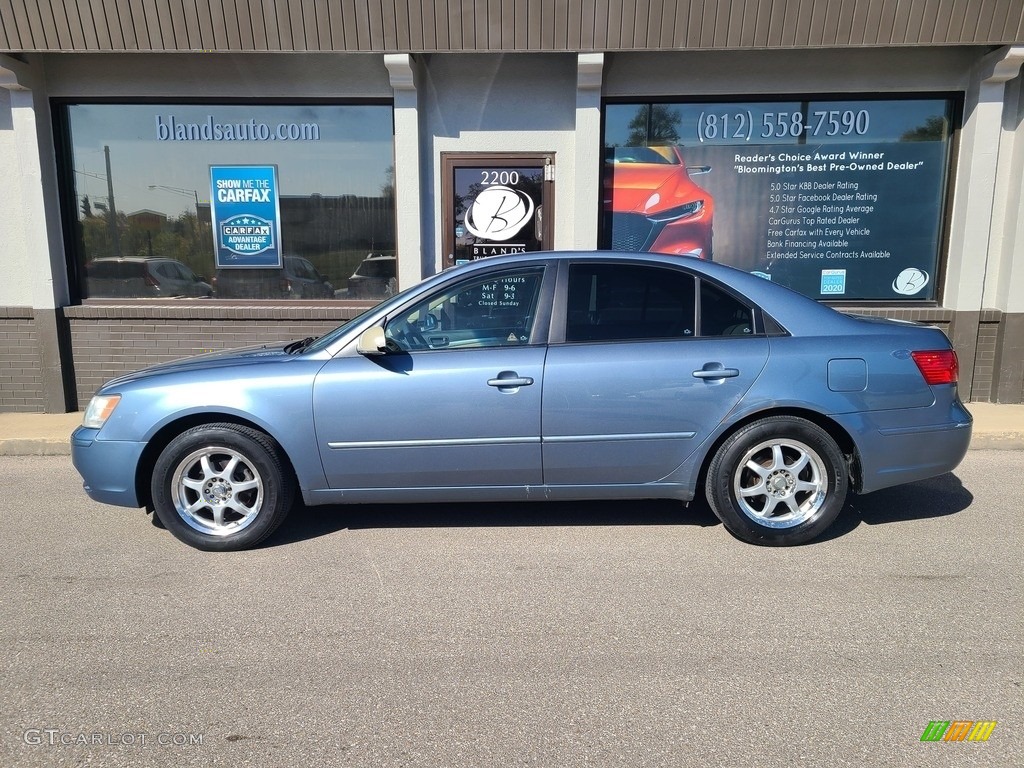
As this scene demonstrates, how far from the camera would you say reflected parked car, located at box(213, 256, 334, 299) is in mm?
8227

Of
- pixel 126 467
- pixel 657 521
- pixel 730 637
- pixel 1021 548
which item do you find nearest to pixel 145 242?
pixel 126 467

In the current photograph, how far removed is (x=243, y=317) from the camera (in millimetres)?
7887

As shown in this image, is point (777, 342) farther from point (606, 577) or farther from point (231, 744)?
point (231, 744)

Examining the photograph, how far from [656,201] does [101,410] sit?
19.5 ft

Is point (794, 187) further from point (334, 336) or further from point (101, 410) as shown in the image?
point (101, 410)

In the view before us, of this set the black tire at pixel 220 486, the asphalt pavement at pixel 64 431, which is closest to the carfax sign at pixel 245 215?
the asphalt pavement at pixel 64 431

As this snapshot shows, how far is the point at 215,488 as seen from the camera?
4.17m

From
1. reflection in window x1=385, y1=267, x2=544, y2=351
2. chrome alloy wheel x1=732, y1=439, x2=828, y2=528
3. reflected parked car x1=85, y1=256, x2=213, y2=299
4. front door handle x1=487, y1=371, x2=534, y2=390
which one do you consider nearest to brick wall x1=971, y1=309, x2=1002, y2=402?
chrome alloy wheel x1=732, y1=439, x2=828, y2=528

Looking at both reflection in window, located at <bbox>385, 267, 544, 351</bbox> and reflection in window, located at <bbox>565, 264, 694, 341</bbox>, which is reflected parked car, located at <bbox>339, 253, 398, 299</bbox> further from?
reflection in window, located at <bbox>565, 264, 694, 341</bbox>

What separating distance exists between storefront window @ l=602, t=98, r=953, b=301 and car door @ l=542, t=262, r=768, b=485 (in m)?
3.99

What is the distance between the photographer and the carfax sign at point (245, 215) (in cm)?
805

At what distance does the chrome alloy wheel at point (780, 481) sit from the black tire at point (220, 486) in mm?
2625

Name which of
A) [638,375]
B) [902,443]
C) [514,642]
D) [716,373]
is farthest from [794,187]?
[514,642]

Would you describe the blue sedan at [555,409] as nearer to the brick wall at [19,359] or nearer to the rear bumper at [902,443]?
the rear bumper at [902,443]
